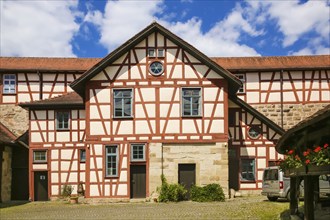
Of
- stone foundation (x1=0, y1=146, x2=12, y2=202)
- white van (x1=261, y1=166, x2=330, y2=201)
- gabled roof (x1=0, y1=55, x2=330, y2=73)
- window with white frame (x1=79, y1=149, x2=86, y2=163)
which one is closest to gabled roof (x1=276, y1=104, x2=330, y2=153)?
white van (x1=261, y1=166, x2=330, y2=201)

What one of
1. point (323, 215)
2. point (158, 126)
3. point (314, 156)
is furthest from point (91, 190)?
point (314, 156)

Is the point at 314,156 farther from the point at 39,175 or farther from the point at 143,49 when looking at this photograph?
the point at 39,175

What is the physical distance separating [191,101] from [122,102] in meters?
3.64

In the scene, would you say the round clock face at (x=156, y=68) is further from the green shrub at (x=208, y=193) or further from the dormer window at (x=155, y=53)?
the green shrub at (x=208, y=193)

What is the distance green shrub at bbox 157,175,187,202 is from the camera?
2300 cm

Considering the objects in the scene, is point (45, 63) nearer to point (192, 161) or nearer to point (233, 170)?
point (192, 161)

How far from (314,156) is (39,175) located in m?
22.2

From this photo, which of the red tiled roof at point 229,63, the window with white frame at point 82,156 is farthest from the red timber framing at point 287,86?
the window with white frame at point 82,156

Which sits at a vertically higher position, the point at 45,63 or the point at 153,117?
the point at 45,63

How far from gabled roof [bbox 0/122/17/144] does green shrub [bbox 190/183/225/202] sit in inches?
438

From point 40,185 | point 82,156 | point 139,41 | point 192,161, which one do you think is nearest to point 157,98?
point 139,41

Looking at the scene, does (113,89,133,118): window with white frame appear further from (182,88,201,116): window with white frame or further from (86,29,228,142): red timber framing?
(182,88,201,116): window with white frame

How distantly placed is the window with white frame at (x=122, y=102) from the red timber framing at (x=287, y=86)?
41.6ft

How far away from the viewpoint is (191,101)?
24.2m
